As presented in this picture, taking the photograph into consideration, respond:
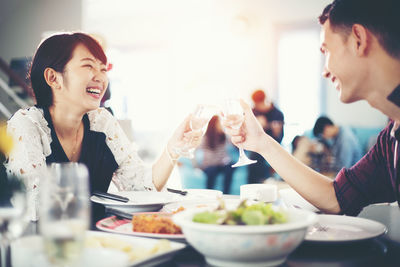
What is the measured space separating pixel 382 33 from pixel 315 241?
26.2 inches

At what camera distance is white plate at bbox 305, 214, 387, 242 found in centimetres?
98

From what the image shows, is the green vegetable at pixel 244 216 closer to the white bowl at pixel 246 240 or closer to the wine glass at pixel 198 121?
the white bowl at pixel 246 240

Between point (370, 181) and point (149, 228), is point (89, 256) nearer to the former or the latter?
point (149, 228)

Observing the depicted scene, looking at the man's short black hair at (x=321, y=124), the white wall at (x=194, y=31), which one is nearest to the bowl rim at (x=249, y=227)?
the man's short black hair at (x=321, y=124)

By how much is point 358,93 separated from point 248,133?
41 cm

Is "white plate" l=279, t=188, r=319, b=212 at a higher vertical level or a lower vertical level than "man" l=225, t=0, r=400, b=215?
lower

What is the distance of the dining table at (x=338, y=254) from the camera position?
2.87 feet

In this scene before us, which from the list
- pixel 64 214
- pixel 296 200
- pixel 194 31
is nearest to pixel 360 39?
pixel 296 200

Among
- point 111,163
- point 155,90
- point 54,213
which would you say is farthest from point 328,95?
point 54,213

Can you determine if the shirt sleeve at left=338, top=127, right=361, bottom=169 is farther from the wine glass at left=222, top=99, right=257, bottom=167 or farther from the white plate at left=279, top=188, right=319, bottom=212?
the wine glass at left=222, top=99, right=257, bottom=167

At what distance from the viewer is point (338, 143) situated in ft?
17.4

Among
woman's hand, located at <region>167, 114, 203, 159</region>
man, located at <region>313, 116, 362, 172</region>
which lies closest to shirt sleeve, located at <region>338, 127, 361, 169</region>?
man, located at <region>313, 116, 362, 172</region>

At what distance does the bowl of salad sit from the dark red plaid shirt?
680 mm

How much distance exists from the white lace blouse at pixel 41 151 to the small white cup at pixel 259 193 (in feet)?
1.98
